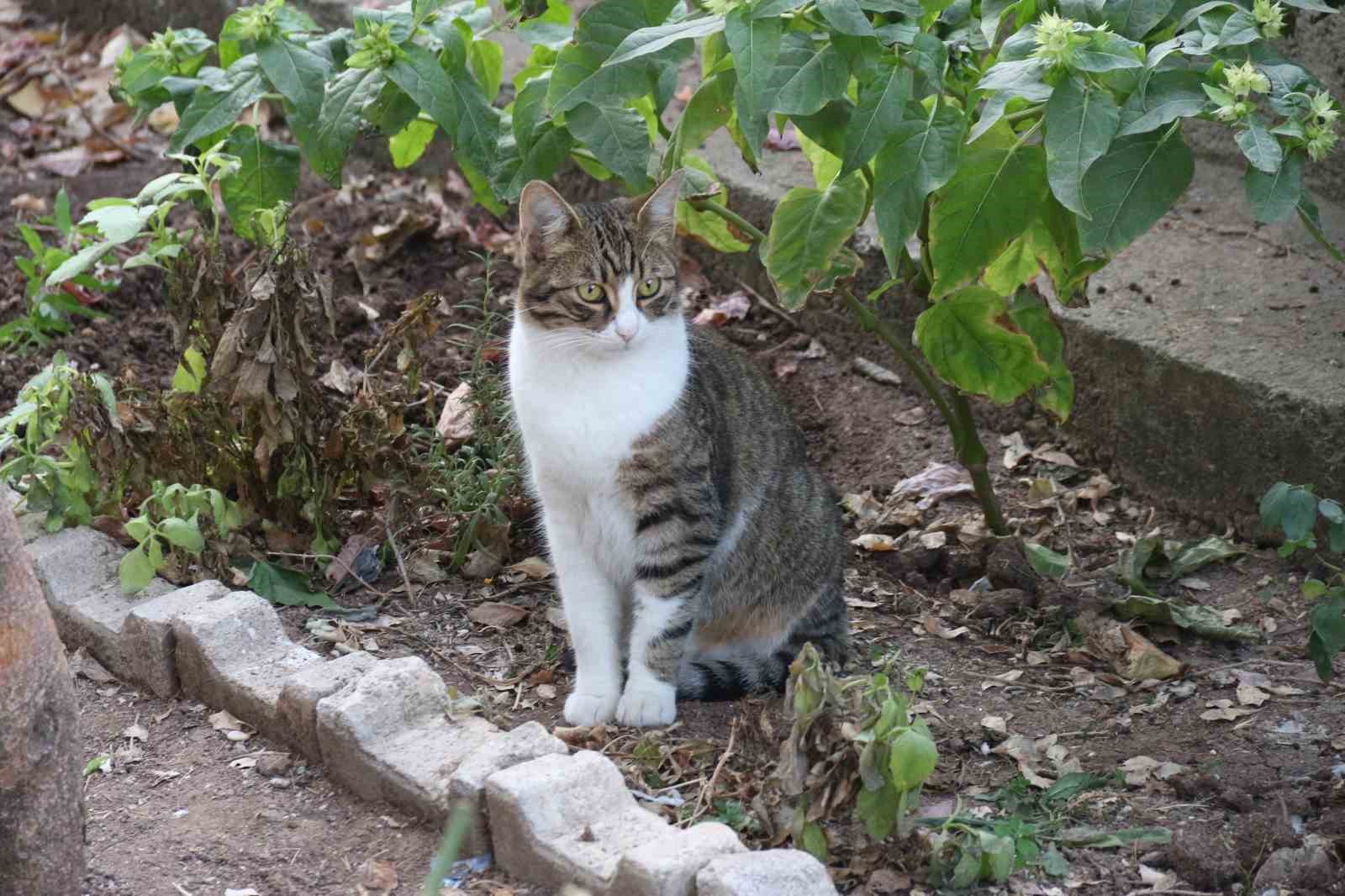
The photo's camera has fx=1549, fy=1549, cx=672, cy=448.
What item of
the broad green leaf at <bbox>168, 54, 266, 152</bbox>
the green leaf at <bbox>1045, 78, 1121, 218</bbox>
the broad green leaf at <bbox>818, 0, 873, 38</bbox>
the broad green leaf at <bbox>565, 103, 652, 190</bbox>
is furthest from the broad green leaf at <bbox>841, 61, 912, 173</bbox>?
the broad green leaf at <bbox>168, 54, 266, 152</bbox>

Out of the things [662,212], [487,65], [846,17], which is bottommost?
[662,212]

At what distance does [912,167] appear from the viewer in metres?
3.02

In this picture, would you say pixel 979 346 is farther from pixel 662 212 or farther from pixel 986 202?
pixel 662 212

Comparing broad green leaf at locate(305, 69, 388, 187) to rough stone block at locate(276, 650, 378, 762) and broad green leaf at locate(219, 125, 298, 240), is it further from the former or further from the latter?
rough stone block at locate(276, 650, 378, 762)

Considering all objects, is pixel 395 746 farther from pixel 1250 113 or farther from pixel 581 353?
pixel 1250 113

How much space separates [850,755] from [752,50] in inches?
50.6

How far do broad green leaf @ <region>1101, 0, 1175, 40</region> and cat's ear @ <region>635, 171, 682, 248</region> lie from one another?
0.93 meters

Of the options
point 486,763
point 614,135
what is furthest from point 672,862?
point 614,135

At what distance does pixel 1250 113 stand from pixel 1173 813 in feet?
4.28

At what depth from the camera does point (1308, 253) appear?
4402mm

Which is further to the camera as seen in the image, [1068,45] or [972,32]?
[972,32]

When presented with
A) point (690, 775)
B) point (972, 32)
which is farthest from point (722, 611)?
point (972, 32)

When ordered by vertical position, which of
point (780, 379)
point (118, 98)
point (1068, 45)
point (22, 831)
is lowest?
point (780, 379)

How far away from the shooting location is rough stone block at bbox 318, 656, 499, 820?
2.89 m
